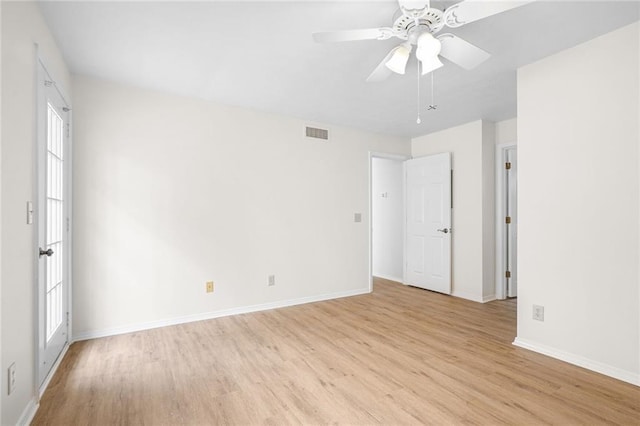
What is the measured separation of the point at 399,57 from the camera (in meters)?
2.09

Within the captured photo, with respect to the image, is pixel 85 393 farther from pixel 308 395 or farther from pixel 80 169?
pixel 80 169

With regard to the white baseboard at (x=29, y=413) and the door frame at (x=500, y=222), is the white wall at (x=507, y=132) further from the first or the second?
the white baseboard at (x=29, y=413)

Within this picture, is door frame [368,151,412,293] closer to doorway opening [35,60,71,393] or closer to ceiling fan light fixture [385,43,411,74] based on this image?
ceiling fan light fixture [385,43,411,74]

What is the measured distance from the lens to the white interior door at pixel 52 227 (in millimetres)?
2021

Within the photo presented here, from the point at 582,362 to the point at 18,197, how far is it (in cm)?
386

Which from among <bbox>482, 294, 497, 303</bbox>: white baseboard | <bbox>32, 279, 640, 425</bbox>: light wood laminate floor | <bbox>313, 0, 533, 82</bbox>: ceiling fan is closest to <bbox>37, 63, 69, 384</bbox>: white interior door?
<bbox>32, 279, 640, 425</bbox>: light wood laminate floor

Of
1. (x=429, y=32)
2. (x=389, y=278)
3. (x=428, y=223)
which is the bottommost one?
(x=389, y=278)

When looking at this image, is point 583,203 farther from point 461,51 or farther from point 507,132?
point 507,132

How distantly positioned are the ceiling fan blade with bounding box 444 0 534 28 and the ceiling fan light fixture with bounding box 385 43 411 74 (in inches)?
13.6

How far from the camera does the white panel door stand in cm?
460

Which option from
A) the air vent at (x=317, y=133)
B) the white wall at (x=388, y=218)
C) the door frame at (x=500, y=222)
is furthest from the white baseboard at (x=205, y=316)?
the air vent at (x=317, y=133)

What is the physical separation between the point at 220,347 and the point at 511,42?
3395 millimetres

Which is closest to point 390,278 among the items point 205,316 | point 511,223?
point 511,223

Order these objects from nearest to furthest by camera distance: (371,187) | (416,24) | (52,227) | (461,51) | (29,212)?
(29,212), (416,24), (461,51), (52,227), (371,187)
